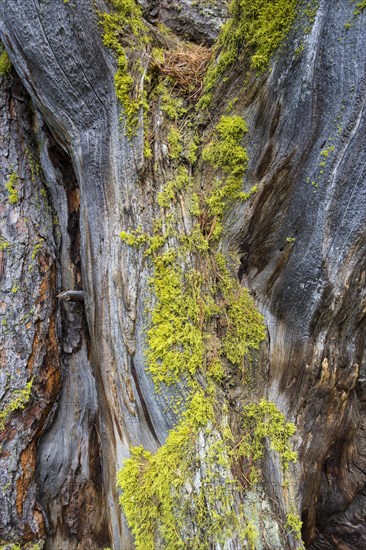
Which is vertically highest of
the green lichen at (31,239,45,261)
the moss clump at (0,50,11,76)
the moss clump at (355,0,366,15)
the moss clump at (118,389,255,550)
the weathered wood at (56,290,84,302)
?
the moss clump at (0,50,11,76)

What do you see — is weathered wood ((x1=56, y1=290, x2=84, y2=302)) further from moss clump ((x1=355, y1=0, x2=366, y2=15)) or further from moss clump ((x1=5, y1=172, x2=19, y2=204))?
moss clump ((x1=355, y1=0, x2=366, y2=15))

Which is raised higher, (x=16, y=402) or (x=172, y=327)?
(x=172, y=327)

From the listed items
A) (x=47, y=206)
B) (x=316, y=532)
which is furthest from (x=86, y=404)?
(x=316, y=532)

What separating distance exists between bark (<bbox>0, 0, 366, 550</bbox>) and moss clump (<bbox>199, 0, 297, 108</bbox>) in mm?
87

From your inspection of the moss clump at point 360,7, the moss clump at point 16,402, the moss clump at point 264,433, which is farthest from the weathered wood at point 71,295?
the moss clump at point 360,7

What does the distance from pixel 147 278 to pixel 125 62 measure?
1347 millimetres

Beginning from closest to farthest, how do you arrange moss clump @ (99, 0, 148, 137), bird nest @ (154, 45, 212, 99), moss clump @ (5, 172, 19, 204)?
moss clump @ (99, 0, 148, 137) → bird nest @ (154, 45, 212, 99) → moss clump @ (5, 172, 19, 204)

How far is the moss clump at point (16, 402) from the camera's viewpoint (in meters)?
2.32

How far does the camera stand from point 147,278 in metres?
2.14

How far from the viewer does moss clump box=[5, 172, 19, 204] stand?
8.48 ft

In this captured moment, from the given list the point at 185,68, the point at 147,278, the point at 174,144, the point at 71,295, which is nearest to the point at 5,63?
the point at 185,68

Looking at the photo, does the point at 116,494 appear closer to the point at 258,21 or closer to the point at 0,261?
the point at 0,261

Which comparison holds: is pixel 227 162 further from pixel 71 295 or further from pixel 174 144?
pixel 71 295

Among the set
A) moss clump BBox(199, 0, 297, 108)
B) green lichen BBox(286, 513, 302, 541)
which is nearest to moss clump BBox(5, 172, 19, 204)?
moss clump BBox(199, 0, 297, 108)
